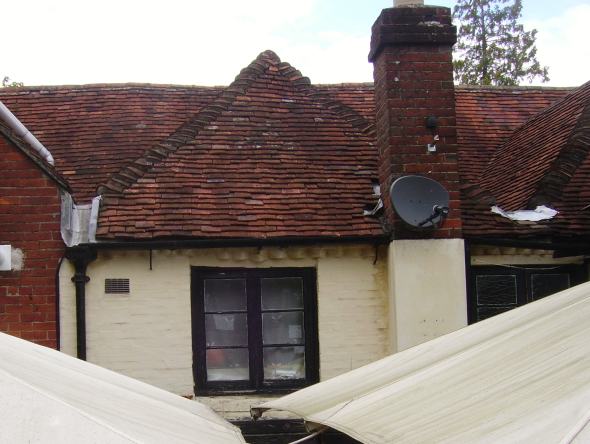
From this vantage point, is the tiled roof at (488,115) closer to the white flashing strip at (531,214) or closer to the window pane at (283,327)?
the white flashing strip at (531,214)

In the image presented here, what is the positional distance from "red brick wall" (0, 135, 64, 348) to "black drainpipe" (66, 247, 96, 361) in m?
0.22

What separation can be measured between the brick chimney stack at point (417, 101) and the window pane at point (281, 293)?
1.27 m

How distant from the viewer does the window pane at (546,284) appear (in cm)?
967

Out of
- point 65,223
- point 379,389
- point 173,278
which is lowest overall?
point 379,389

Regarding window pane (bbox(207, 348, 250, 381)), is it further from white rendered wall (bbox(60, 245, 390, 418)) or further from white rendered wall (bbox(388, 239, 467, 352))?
white rendered wall (bbox(388, 239, 467, 352))

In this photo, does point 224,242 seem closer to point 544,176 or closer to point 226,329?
point 226,329

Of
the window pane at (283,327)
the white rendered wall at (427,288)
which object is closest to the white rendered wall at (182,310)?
the window pane at (283,327)

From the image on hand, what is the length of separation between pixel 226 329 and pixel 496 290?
3.04m

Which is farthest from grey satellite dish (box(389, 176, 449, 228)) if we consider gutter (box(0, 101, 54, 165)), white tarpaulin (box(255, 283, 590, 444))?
gutter (box(0, 101, 54, 165))

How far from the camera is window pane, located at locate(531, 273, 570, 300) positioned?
9.67 m

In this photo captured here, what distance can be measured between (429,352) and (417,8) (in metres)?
5.25

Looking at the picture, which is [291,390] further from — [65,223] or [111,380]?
[111,380]

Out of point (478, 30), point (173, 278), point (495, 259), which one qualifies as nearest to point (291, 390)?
point (173, 278)

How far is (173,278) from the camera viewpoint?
30.1ft
